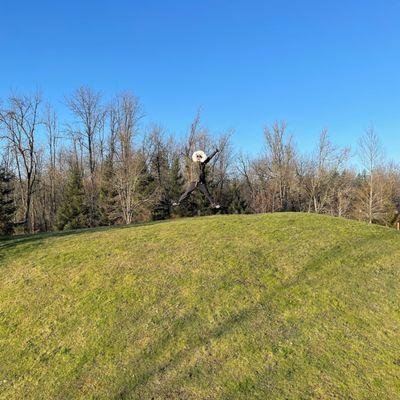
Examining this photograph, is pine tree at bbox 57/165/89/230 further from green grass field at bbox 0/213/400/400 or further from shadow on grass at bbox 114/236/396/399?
shadow on grass at bbox 114/236/396/399

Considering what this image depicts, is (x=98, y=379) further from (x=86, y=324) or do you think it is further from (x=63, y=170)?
(x=63, y=170)

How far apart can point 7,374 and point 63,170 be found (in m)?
43.3

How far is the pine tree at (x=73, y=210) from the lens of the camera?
34.4 metres

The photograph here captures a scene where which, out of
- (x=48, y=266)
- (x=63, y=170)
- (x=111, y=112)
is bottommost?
(x=48, y=266)

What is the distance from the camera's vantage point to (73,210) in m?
34.6

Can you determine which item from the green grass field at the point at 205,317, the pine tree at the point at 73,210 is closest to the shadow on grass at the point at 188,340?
the green grass field at the point at 205,317

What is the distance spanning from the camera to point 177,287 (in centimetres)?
734

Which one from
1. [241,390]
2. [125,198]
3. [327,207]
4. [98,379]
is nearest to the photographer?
[241,390]

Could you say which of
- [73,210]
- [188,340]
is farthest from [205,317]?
[73,210]

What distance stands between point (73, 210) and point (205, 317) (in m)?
30.7

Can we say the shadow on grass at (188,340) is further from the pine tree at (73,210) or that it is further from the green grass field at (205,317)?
the pine tree at (73,210)

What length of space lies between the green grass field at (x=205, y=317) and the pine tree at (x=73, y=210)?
25056mm

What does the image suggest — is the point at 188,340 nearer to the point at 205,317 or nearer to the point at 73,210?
the point at 205,317

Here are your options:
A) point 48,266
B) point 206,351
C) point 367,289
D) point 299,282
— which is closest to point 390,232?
point 367,289
